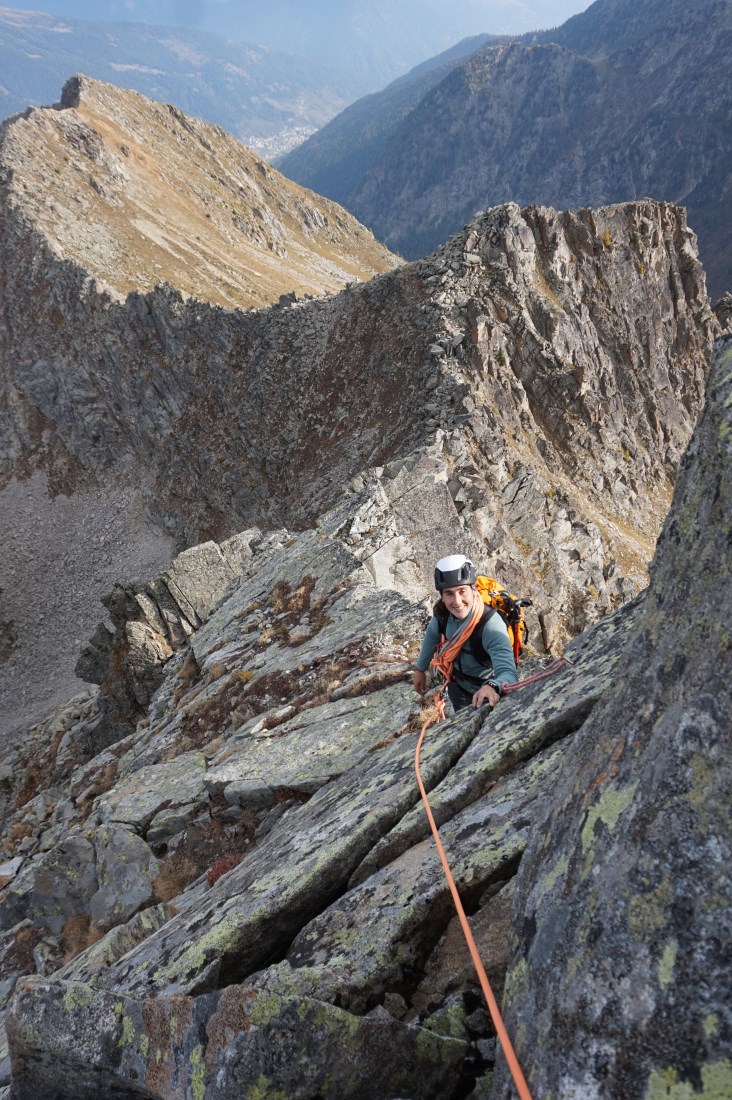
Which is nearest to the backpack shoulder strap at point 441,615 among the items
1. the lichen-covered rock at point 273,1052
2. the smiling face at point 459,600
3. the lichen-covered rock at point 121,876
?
the smiling face at point 459,600

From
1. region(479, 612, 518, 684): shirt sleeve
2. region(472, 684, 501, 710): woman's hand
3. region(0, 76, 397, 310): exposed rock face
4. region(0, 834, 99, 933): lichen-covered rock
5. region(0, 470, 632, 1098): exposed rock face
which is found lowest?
region(0, 834, 99, 933): lichen-covered rock

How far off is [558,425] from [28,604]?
1695 inches

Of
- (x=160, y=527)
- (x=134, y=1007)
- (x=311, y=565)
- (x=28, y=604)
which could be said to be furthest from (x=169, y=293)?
(x=134, y=1007)

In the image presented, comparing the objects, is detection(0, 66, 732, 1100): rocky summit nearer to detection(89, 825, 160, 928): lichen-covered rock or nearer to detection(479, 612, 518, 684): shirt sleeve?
detection(89, 825, 160, 928): lichen-covered rock

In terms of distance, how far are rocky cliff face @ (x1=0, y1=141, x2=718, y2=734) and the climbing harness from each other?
11626 mm

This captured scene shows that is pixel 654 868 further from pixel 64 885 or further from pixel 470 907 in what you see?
pixel 64 885

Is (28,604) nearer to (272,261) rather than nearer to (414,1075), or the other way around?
(414,1075)

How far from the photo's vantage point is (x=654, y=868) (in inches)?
116

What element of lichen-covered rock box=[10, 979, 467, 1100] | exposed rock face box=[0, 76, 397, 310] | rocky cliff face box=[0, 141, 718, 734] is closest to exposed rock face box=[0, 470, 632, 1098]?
lichen-covered rock box=[10, 979, 467, 1100]

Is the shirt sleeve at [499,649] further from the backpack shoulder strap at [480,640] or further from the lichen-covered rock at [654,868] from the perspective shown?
the lichen-covered rock at [654,868]

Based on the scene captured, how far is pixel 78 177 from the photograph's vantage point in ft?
231

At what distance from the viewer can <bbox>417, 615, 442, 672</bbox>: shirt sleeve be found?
28.8ft

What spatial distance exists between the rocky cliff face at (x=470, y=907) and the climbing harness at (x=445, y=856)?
88 millimetres

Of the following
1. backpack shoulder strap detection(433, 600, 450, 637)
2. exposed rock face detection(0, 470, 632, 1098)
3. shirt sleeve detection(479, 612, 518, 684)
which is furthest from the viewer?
backpack shoulder strap detection(433, 600, 450, 637)
